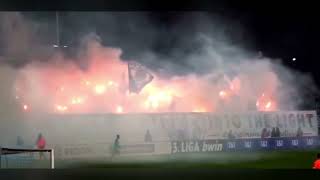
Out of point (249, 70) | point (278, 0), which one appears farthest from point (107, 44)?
point (278, 0)

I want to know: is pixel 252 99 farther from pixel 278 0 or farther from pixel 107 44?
pixel 278 0

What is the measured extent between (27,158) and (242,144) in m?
3.00

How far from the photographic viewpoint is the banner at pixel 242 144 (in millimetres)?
5891

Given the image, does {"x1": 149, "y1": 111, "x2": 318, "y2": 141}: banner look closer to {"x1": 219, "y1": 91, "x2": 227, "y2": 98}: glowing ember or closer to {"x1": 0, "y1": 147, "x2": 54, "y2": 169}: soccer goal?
{"x1": 219, "y1": 91, "x2": 227, "y2": 98}: glowing ember

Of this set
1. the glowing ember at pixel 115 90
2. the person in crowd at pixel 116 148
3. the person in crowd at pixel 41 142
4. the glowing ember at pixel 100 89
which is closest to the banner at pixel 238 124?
the glowing ember at pixel 115 90

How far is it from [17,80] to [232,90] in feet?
10.1

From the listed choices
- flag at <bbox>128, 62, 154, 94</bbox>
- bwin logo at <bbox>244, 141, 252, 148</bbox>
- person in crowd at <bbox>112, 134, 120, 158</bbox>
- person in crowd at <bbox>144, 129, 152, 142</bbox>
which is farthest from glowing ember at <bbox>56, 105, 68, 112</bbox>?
bwin logo at <bbox>244, 141, 252, 148</bbox>

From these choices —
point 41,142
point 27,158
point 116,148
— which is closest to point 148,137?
point 116,148

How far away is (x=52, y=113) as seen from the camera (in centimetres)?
583

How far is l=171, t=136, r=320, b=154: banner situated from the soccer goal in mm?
1700

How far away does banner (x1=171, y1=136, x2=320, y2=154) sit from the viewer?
5.89 meters

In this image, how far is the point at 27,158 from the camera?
17.9 feet

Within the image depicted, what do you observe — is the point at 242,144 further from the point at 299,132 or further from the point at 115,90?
the point at 115,90

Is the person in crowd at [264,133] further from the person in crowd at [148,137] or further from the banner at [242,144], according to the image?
the person in crowd at [148,137]
